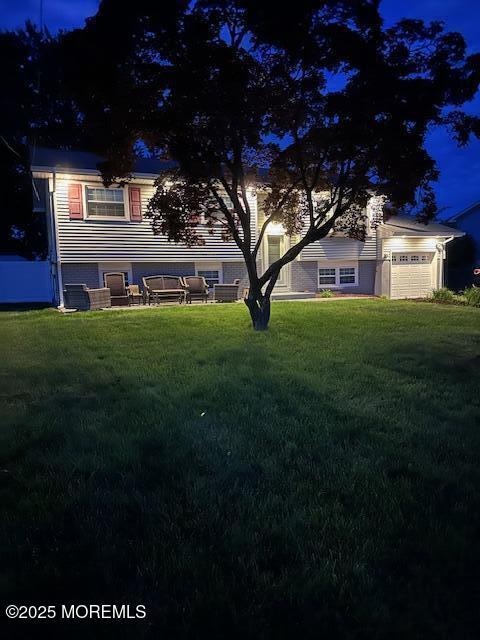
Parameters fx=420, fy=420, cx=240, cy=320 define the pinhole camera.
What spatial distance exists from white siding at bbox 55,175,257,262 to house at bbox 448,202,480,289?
52.0ft

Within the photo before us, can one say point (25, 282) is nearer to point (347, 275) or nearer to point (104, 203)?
point (104, 203)

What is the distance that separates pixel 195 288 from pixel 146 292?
1.98m

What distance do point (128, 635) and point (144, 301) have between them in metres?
15.3

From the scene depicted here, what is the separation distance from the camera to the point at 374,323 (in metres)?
10.8

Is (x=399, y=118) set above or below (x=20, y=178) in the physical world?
below

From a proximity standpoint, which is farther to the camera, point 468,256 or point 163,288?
point 468,256

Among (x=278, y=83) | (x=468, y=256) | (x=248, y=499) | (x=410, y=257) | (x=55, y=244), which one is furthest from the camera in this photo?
(x=468, y=256)

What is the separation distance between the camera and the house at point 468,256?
26.6 m

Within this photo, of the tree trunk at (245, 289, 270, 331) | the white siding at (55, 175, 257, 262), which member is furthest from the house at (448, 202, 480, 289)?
the tree trunk at (245, 289, 270, 331)

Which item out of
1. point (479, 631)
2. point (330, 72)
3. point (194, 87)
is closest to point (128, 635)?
point (479, 631)

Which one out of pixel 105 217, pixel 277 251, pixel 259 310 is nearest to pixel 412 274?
→ pixel 277 251

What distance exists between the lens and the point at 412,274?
70.8 ft

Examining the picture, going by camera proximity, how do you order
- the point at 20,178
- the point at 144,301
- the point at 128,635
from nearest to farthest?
the point at 128,635
the point at 144,301
the point at 20,178

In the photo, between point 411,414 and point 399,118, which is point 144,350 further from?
point 399,118
